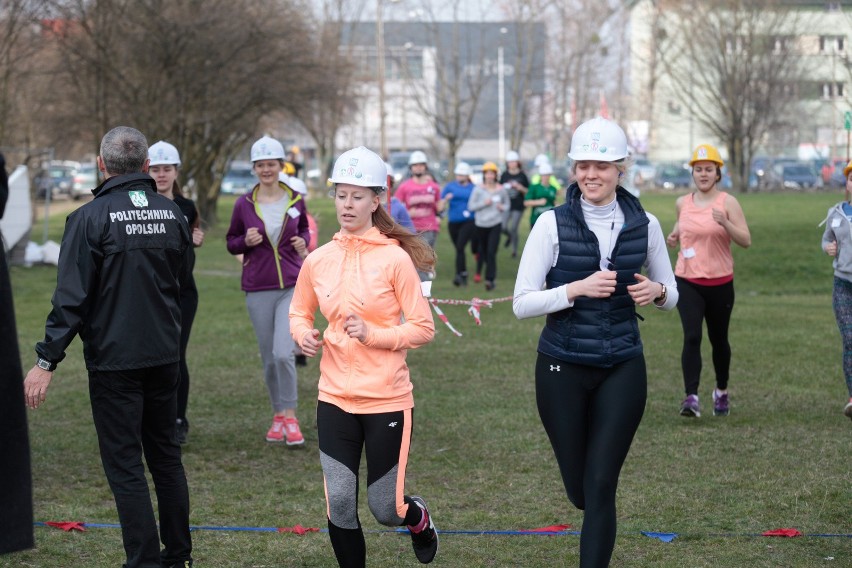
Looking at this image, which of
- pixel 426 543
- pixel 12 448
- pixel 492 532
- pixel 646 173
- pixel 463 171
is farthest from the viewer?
pixel 646 173

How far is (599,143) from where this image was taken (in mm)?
5117

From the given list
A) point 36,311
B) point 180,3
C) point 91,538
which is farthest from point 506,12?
point 91,538

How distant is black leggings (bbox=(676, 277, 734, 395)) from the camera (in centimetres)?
941

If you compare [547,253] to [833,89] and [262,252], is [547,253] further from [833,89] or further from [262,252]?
[833,89]

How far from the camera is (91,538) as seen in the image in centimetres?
647

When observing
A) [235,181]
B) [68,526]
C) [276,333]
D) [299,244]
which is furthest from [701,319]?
[235,181]

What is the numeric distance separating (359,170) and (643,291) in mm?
1290

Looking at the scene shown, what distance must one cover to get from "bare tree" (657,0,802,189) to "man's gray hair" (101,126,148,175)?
5371 centimetres

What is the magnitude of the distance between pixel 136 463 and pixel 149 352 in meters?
0.49

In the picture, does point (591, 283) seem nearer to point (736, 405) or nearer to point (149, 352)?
point (149, 352)

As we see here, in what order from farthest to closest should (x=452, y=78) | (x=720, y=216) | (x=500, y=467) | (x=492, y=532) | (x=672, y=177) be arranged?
1. (x=672, y=177)
2. (x=452, y=78)
3. (x=720, y=216)
4. (x=500, y=467)
5. (x=492, y=532)

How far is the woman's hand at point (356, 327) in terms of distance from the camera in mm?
4953

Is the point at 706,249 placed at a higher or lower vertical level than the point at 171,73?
lower

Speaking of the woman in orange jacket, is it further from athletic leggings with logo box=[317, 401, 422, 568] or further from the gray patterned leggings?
the gray patterned leggings
